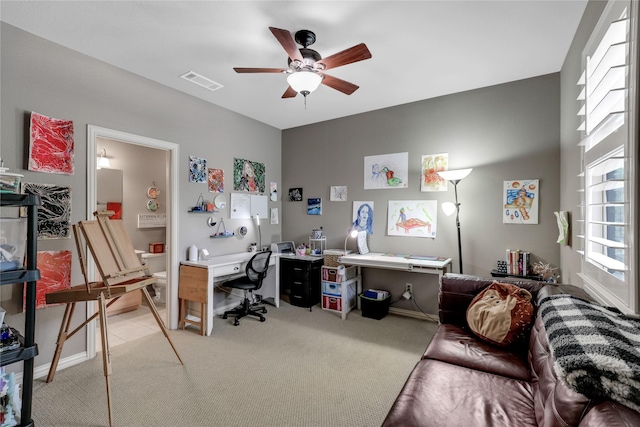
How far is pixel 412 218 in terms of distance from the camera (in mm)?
3736

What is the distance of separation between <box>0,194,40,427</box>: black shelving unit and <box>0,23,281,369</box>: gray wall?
765 mm

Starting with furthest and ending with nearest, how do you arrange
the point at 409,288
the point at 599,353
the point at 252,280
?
the point at 409,288 < the point at 252,280 < the point at 599,353

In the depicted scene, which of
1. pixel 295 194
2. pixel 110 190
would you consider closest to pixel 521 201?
pixel 295 194

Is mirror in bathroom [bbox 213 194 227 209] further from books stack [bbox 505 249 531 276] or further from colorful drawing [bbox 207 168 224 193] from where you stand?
books stack [bbox 505 249 531 276]

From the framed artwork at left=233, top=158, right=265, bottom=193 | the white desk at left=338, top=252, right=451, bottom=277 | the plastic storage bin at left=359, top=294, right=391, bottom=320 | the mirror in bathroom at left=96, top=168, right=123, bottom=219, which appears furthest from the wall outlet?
the mirror in bathroom at left=96, top=168, right=123, bottom=219

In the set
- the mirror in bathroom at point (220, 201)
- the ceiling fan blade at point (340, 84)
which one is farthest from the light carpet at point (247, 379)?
the ceiling fan blade at point (340, 84)

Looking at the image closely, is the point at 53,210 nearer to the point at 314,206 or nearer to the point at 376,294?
the point at 314,206

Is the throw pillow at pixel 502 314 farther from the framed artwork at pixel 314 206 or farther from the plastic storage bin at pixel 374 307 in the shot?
the framed artwork at pixel 314 206

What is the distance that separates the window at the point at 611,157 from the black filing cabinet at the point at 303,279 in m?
2.81

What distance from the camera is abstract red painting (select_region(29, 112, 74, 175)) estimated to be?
230cm

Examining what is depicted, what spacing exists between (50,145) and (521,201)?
442cm

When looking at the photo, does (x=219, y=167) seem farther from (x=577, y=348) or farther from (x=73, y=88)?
(x=577, y=348)

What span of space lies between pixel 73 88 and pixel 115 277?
5.71 feet

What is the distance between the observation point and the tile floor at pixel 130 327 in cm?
305
